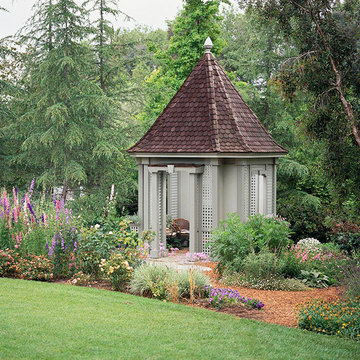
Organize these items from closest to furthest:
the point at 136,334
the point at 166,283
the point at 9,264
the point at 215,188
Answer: the point at 136,334
the point at 166,283
the point at 9,264
the point at 215,188

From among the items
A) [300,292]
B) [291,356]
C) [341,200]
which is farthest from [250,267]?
[291,356]

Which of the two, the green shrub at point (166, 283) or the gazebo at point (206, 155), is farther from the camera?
the gazebo at point (206, 155)

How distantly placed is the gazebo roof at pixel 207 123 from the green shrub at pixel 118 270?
13.9ft

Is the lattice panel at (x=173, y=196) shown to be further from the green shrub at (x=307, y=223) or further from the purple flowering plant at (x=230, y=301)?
the purple flowering plant at (x=230, y=301)

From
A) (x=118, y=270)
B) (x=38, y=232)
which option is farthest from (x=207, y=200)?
(x=118, y=270)

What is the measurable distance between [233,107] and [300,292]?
5.58m

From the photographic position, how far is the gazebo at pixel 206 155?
13570mm

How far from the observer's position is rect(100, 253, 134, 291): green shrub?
385 inches

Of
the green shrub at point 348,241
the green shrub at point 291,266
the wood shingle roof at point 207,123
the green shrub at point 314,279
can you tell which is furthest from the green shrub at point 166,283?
the green shrub at point 348,241

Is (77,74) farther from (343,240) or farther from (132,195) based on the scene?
(343,240)

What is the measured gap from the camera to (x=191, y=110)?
46.9 feet

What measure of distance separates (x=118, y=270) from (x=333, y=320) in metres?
3.64

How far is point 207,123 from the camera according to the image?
13.9 metres

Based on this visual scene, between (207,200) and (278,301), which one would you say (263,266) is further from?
(207,200)
